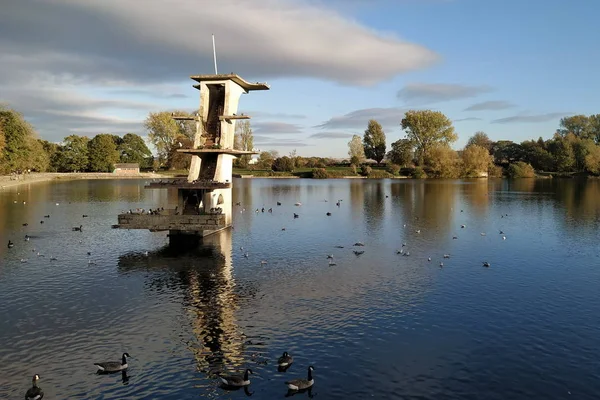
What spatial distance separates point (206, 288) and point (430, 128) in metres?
178

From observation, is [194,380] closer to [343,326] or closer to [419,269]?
[343,326]

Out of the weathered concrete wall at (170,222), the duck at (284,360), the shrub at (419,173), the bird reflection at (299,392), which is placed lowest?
the bird reflection at (299,392)

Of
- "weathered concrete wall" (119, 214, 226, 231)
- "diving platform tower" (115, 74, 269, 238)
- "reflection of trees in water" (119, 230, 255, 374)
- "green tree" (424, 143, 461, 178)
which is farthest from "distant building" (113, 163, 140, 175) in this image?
"weathered concrete wall" (119, 214, 226, 231)

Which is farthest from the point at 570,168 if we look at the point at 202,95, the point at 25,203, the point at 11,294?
the point at 11,294

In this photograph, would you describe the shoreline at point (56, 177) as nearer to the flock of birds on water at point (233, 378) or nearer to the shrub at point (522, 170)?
the flock of birds on water at point (233, 378)

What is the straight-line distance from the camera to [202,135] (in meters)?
56.8

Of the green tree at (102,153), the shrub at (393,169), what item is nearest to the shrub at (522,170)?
the shrub at (393,169)

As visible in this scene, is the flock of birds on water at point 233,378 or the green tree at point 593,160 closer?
the flock of birds on water at point 233,378

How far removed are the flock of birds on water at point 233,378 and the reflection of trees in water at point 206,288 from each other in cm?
174

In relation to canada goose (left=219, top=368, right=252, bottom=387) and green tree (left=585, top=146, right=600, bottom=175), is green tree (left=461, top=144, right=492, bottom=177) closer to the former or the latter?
green tree (left=585, top=146, right=600, bottom=175)

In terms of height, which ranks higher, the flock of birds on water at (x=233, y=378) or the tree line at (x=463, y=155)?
the tree line at (x=463, y=155)

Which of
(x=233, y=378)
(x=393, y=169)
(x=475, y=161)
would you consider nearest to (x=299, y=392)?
(x=233, y=378)

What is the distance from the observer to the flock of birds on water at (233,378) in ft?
57.6

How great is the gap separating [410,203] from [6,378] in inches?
3102
